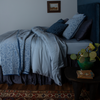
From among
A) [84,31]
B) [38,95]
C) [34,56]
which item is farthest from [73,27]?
[38,95]

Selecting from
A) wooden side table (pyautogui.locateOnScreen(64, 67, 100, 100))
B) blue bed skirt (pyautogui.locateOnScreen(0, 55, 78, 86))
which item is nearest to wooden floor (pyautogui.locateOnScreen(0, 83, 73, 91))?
blue bed skirt (pyautogui.locateOnScreen(0, 55, 78, 86))

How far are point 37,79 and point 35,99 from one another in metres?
0.47

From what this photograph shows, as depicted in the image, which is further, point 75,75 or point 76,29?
point 76,29

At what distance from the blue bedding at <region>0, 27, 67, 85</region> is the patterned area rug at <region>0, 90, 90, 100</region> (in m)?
0.25

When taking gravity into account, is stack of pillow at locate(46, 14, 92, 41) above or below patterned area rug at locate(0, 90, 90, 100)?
above

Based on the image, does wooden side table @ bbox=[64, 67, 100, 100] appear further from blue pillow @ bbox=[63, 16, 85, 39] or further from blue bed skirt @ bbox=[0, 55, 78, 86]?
blue pillow @ bbox=[63, 16, 85, 39]

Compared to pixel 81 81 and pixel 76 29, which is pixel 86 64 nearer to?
pixel 81 81

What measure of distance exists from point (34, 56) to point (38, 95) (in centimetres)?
62

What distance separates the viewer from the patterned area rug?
1774mm

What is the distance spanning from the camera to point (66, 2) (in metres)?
4.31

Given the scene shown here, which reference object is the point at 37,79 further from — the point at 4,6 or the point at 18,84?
the point at 4,6

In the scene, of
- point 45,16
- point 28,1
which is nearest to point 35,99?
point 45,16

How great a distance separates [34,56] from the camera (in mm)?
1996

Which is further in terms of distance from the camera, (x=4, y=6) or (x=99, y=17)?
(x=4, y=6)
